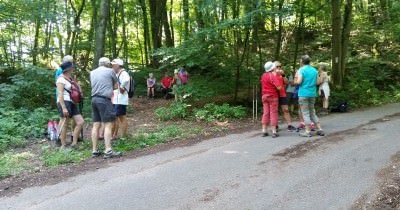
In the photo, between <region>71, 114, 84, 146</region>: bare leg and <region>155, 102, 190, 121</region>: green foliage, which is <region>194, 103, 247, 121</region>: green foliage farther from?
<region>71, 114, 84, 146</region>: bare leg

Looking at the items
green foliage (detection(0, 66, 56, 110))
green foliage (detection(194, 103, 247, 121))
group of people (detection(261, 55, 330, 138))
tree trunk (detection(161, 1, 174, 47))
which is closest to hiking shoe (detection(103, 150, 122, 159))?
group of people (detection(261, 55, 330, 138))

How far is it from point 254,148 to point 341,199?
3196 millimetres

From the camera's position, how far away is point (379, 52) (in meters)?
23.7

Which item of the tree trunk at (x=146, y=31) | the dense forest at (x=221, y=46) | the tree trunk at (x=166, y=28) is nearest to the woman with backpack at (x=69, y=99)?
the dense forest at (x=221, y=46)

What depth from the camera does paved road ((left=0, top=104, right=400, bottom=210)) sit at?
5.43 meters

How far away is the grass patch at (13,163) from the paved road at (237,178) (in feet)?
3.91

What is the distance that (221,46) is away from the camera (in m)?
13.7

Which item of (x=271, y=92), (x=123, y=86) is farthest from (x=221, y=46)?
(x=123, y=86)

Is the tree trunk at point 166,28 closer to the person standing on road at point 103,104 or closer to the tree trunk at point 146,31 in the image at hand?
the tree trunk at point 146,31

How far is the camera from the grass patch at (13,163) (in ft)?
23.6

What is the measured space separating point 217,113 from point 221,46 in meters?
2.37

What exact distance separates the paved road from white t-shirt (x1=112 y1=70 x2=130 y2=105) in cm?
180

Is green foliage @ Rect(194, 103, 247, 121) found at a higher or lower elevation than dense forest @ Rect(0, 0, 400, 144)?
lower

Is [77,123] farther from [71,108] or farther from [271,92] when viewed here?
[271,92]
